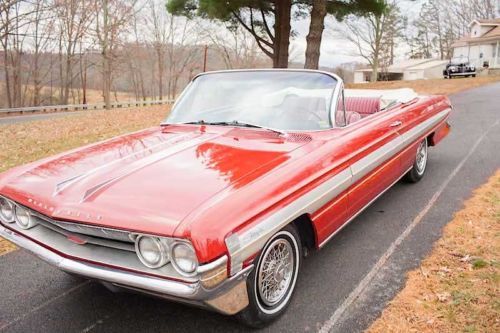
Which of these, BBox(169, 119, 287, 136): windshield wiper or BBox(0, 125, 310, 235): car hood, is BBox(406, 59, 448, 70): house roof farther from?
BBox(0, 125, 310, 235): car hood

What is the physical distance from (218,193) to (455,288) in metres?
1.86

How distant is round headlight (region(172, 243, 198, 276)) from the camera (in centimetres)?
207

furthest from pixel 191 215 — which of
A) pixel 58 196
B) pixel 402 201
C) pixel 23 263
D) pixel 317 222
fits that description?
pixel 402 201

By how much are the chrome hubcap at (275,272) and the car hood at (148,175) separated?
1.61 feet

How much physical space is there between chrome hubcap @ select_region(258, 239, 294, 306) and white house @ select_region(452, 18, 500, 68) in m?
48.6

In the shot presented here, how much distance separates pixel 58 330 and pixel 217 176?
1400 millimetres

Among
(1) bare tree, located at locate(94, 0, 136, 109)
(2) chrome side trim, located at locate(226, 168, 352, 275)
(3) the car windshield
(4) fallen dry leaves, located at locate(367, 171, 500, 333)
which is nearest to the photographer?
(2) chrome side trim, located at locate(226, 168, 352, 275)

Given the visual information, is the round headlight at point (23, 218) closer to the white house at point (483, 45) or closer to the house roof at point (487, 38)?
the white house at point (483, 45)

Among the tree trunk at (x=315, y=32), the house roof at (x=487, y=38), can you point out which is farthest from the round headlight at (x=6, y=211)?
the house roof at (x=487, y=38)

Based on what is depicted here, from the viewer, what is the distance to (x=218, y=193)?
2.33 m

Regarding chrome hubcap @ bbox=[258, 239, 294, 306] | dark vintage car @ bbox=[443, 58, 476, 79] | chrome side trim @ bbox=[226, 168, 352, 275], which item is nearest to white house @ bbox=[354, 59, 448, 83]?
dark vintage car @ bbox=[443, 58, 476, 79]

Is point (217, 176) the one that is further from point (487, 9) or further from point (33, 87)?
point (487, 9)

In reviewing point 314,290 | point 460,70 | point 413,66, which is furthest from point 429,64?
point 314,290

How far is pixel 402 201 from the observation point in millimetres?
4730
